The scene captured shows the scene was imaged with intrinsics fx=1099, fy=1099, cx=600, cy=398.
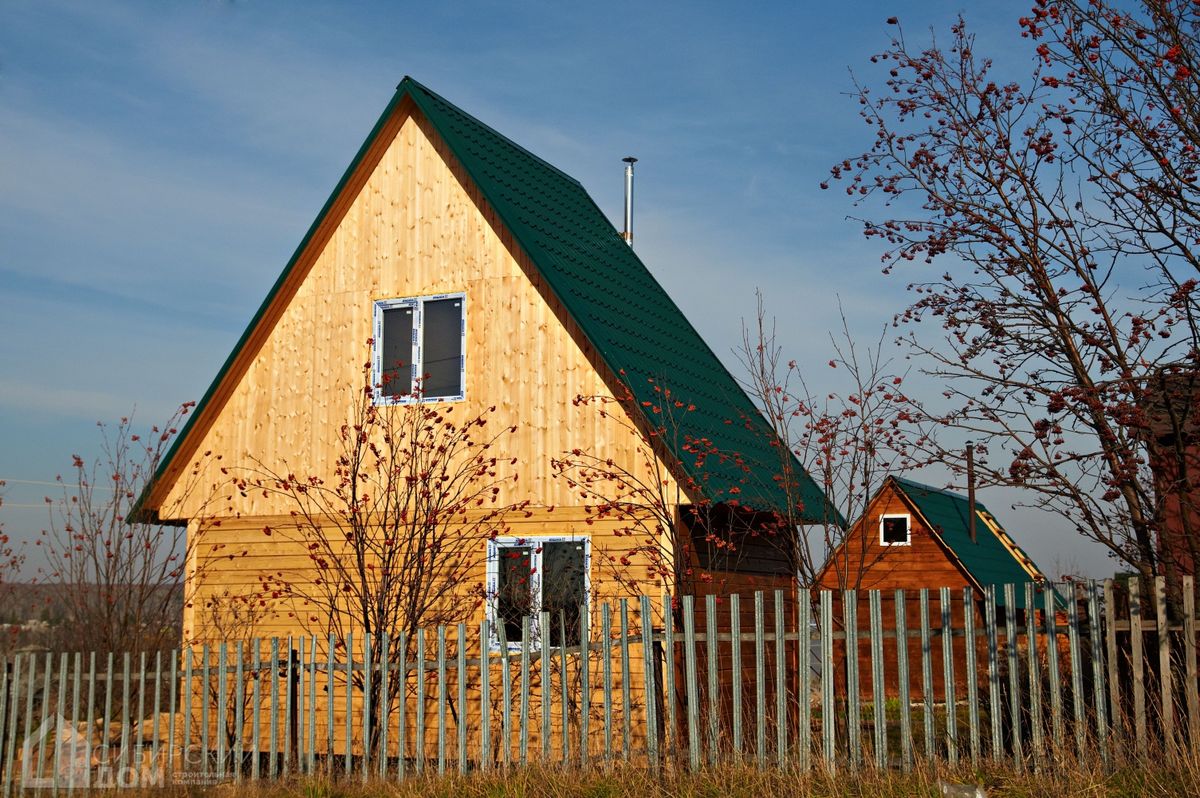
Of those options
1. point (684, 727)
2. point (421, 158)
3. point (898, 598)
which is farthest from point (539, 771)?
point (421, 158)

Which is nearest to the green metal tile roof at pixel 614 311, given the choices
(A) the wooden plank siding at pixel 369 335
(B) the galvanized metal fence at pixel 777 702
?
(A) the wooden plank siding at pixel 369 335

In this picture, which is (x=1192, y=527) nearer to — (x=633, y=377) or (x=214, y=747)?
(x=633, y=377)

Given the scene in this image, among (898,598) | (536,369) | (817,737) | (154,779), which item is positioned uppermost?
(536,369)

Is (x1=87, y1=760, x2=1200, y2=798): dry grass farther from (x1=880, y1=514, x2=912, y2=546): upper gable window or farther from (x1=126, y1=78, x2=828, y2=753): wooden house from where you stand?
(x1=880, y1=514, x2=912, y2=546): upper gable window

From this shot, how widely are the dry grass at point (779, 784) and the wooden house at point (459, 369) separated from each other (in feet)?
13.8

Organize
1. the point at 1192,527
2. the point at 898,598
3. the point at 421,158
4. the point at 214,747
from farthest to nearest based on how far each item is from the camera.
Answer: the point at 421,158, the point at 214,747, the point at 1192,527, the point at 898,598

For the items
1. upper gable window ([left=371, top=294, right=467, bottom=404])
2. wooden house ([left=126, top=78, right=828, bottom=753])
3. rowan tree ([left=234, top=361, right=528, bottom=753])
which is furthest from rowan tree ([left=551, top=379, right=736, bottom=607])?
upper gable window ([left=371, top=294, right=467, bottom=404])

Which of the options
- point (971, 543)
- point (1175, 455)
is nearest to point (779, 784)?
point (1175, 455)

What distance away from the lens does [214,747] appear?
1095 cm

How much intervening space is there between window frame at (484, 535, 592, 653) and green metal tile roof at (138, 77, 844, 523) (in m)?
1.08

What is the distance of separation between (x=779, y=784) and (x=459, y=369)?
7.37 m

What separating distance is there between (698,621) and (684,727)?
132 inches

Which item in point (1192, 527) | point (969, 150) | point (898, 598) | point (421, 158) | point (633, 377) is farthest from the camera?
point (421, 158)

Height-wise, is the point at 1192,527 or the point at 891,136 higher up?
the point at 891,136
